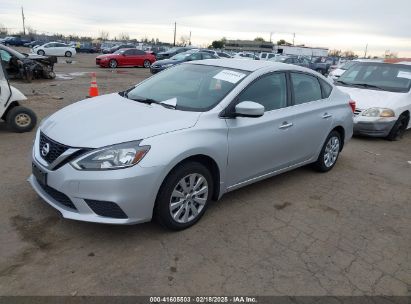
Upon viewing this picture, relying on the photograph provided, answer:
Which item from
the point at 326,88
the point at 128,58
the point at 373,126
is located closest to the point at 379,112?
the point at 373,126

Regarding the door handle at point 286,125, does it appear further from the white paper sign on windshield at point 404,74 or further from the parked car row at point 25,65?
the parked car row at point 25,65

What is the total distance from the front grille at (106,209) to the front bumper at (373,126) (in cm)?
656

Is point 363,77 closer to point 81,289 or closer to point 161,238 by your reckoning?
point 161,238

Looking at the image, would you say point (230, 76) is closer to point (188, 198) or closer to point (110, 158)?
point (188, 198)

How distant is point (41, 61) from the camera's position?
15.9 m

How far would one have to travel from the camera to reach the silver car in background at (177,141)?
331cm

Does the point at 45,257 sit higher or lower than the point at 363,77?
lower

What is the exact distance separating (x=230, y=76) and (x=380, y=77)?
634 cm

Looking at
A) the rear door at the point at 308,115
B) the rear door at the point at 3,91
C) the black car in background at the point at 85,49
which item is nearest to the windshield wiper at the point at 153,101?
the rear door at the point at 308,115

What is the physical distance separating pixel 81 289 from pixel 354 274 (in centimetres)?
232

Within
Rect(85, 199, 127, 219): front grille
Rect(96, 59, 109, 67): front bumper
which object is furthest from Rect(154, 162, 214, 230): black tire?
Rect(96, 59, 109, 67): front bumper

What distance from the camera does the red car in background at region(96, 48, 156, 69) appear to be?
27266 mm

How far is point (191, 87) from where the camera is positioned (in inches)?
177

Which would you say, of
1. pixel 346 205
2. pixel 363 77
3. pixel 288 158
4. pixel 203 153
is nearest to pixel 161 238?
pixel 203 153
